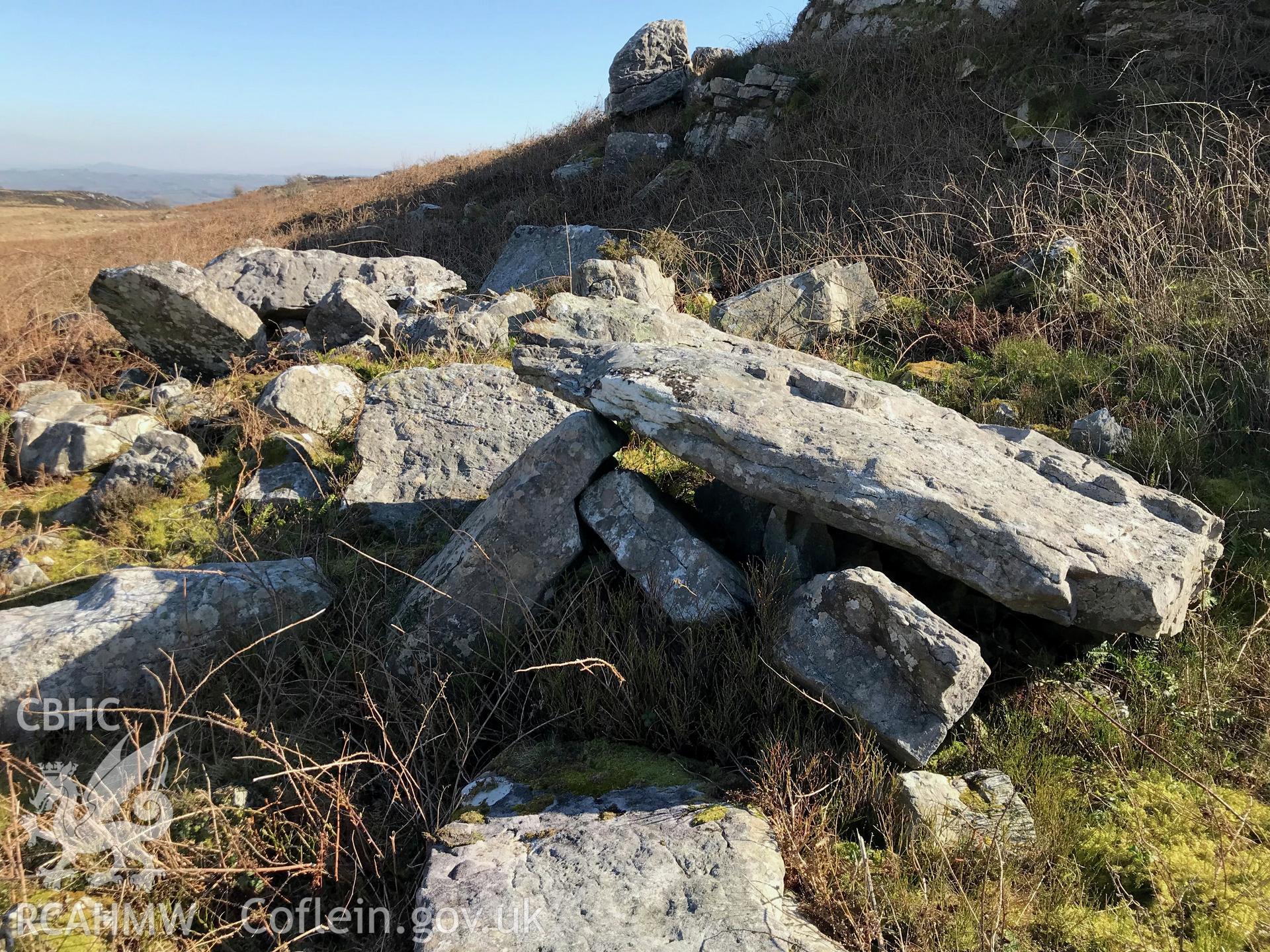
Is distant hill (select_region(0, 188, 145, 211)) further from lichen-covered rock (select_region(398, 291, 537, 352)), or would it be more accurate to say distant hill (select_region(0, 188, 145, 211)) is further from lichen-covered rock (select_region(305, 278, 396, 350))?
lichen-covered rock (select_region(398, 291, 537, 352))

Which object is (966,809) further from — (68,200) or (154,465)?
(68,200)

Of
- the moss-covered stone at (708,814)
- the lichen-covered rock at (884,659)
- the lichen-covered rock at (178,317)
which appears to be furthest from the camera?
the lichen-covered rock at (178,317)

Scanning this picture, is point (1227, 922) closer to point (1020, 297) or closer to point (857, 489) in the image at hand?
point (857, 489)

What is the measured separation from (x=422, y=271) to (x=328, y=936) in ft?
30.2

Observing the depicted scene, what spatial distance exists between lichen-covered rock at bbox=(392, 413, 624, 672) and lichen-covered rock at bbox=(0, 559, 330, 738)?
2.21ft

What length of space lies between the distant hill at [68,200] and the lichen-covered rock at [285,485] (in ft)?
139

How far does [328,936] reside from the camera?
2.52 m

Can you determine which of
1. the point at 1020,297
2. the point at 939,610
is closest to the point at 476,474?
the point at 939,610

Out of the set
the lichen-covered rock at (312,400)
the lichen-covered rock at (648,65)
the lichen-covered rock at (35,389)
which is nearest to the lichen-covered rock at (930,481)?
the lichen-covered rock at (312,400)

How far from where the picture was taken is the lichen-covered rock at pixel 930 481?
9.39ft

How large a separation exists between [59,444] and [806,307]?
6810 mm

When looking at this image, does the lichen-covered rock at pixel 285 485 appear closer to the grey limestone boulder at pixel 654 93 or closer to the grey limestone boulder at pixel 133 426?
the grey limestone boulder at pixel 133 426

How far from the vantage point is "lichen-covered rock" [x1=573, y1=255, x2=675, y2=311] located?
7.94 m

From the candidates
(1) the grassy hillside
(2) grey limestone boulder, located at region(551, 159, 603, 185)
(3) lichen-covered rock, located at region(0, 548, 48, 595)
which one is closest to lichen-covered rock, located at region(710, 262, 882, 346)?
(1) the grassy hillside
